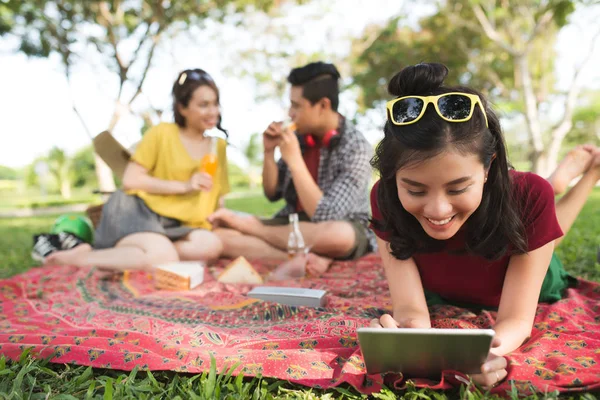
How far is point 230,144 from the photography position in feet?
11.9

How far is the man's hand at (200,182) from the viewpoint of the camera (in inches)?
124

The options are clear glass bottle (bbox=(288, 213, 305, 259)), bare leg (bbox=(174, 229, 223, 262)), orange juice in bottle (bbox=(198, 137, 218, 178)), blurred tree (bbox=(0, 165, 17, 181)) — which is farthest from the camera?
blurred tree (bbox=(0, 165, 17, 181))

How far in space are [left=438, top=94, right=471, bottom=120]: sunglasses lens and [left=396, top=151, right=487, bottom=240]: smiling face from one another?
0.40 feet

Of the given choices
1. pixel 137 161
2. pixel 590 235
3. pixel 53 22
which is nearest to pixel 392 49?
pixel 53 22

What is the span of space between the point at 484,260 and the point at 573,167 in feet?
3.41

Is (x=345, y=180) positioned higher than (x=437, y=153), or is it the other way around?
(x=437, y=153)

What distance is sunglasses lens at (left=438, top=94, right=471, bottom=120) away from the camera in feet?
4.70

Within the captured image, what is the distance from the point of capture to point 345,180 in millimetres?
3189

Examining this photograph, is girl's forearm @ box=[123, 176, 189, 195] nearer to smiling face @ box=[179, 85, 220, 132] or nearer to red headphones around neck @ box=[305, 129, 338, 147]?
smiling face @ box=[179, 85, 220, 132]

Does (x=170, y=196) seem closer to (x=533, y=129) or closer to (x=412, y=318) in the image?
(x=412, y=318)

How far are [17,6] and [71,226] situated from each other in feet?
24.5

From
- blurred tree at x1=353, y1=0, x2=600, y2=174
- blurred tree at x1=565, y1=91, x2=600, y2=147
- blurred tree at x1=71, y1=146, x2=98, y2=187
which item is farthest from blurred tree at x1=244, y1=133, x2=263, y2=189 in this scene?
blurred tree at x1=565, y1=91, x2=600, y2=147

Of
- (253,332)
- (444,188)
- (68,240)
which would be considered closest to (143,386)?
(253,332)

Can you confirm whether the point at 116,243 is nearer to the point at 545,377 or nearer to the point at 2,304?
the point at 2,304
